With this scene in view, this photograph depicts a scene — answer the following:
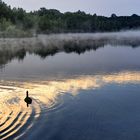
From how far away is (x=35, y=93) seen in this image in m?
45.3

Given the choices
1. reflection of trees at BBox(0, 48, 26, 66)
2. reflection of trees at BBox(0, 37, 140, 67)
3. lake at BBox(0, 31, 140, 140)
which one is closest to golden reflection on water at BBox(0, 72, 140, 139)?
lake at BBox(0, 31, 140, 140)

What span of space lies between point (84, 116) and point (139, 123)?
5.64 metres

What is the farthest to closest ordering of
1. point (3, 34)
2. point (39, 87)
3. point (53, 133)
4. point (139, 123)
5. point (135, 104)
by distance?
1. point (3, 34)
2. point (39, 87)
3. point (135, 104)
4. point (139, 123)
5. point (53, 133)

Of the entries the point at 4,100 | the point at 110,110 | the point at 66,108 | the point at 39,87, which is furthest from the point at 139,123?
the point at 39,87

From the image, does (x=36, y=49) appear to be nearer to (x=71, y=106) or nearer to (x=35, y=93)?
(x=35, y=93)

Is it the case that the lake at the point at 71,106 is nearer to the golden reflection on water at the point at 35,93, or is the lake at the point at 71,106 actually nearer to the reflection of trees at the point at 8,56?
the golden reflection on water at the point at 35,93

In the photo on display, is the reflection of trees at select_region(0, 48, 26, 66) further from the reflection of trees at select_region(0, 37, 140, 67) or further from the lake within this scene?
the lake

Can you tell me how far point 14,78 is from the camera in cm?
5847

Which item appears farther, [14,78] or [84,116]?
[14,78]

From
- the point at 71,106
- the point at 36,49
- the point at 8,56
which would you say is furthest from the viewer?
the point at 36,49

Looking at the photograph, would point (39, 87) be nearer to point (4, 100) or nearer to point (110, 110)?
point (4, 100)

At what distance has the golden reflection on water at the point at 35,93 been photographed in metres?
33.2

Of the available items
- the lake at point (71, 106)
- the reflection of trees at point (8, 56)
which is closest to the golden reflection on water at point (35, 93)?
the lake at point (71, 106)

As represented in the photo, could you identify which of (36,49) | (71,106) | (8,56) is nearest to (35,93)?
(71,106)
